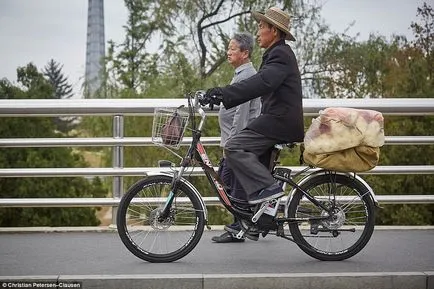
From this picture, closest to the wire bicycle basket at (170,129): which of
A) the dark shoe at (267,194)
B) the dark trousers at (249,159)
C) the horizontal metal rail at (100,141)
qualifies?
the dark trousers at (249,159)

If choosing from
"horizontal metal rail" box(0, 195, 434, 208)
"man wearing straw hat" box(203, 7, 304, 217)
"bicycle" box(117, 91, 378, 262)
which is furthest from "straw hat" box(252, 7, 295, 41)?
"horizontal metal rail" box(0, 195, 434, 208)

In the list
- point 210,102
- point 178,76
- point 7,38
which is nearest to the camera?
point 210,102

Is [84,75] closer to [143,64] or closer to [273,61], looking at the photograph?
[143,64]

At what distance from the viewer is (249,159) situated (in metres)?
5.79

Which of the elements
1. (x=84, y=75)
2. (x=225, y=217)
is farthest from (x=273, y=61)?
(x=84, y=75)

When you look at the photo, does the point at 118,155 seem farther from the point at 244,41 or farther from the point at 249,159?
the point at 249,159

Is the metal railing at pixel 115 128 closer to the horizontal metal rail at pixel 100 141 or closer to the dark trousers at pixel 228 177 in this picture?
the horizontal metal rail at pixel 100 141

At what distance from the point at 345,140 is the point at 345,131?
0.07 metres

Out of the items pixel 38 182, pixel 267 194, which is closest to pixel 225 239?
pixel 267 194

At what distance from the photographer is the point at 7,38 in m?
36.8

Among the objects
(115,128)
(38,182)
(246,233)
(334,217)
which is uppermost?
(115,128)

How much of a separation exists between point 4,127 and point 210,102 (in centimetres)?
2785

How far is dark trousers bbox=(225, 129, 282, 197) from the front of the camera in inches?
228

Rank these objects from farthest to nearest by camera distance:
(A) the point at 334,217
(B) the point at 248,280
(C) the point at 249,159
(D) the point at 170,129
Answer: (A) the point at 334,217
(C) the point at 249,159
(D) the point at 170,129
(B) the point at 248,280
